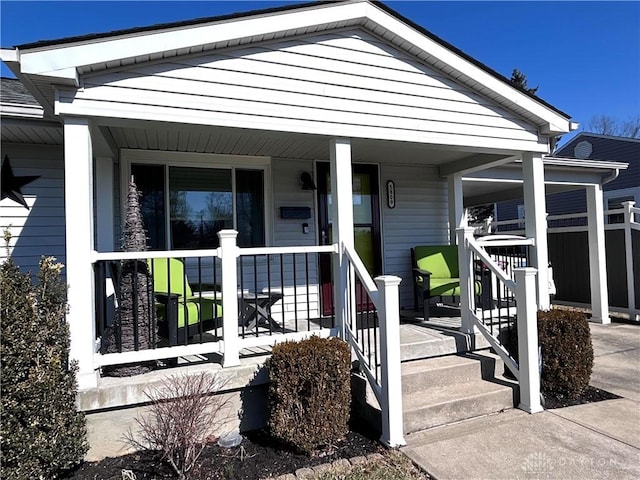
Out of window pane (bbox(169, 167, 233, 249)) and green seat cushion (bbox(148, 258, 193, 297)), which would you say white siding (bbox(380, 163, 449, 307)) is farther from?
green seat cushion (bbox(148, 258, 193, 297))

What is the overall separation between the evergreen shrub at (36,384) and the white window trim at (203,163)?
201 centimetres

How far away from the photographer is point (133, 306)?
3.10 m

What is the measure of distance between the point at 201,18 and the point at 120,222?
8.38 ft

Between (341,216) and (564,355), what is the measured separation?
237cm

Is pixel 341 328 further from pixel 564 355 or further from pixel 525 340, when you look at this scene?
Result: pixel 564 355

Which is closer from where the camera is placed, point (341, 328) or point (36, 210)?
point (341, 328)

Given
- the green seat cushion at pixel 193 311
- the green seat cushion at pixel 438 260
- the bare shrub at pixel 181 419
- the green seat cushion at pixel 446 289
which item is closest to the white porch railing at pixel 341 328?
the green seat cushion at pixel 193 311

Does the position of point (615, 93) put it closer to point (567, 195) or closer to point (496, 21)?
point (567, 195)

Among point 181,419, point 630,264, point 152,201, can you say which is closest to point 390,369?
point 181,419

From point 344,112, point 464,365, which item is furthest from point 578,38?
point 464,365

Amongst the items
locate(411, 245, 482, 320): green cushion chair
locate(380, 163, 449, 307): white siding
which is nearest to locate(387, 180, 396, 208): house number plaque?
locate(380, 163, 449, 307): white siding

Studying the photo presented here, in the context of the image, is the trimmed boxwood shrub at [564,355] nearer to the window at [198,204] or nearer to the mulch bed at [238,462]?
the mulch bed at [238,462]

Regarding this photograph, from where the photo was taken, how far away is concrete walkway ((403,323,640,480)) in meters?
2.59

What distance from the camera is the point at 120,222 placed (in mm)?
4711
